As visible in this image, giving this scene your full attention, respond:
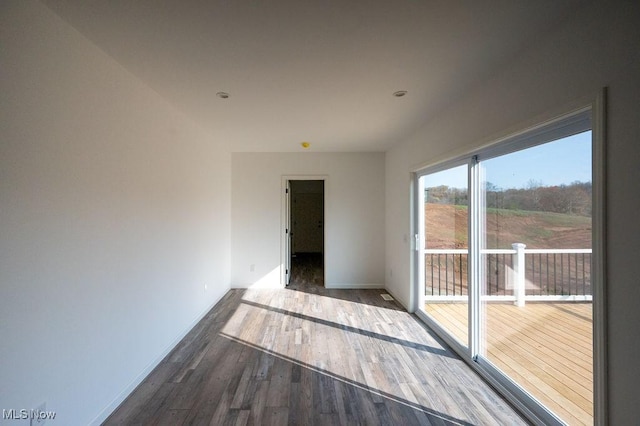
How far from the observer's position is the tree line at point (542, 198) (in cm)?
151

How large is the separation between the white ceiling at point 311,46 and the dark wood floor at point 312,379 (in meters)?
2.44

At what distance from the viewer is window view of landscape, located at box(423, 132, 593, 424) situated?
1555 millimetres

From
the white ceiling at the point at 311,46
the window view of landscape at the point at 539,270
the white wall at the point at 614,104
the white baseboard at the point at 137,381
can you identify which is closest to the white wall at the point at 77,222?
the white baseboard at the point at 137,381

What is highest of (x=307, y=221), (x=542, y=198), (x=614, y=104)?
(x=614, y=104)

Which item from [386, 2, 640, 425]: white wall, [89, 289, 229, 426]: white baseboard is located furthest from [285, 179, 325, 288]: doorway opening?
[386, 2, 640, 425]: white wall

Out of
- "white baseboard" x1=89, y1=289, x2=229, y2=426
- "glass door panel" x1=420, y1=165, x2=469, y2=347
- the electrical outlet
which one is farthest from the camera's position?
"glass door panel" x1=420, y1=165, x2=469, y2=347

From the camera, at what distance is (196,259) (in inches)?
133

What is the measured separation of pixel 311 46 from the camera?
1.70 m

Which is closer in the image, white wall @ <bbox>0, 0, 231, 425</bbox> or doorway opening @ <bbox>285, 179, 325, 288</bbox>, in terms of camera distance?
white wall @ <bbox>0, 0, 231, 425</bbox>

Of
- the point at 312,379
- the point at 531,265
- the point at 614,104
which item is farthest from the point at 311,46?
the point at 312,379

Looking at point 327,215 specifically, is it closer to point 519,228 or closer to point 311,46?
point 519,228

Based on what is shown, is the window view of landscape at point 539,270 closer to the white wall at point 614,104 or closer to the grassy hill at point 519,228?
the grassy hill at point 519,228

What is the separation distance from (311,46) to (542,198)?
181cm

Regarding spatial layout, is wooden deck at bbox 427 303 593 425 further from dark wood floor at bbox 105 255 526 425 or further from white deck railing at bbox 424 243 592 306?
dark wood floor at bbox 105 255 526 425
